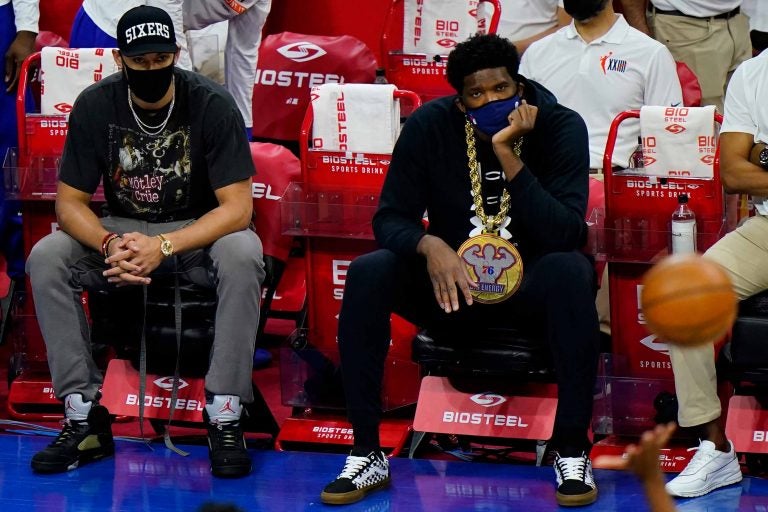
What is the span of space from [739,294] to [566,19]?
2749 mm

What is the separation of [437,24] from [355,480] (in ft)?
9.97

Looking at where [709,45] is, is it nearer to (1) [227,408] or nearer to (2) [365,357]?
(2) [365,357]

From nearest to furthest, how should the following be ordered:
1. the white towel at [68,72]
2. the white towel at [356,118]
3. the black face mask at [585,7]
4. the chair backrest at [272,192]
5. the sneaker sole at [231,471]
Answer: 1. the sneaker sole at [231,471]
2. the white towel at [356,118]
3. the chair backrest at [272,192]
4. the white towel at [68,72]
5. the black face mask at [585,7]

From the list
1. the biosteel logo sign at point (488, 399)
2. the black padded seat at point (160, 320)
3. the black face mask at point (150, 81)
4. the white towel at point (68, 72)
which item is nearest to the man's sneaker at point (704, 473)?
the biosteel logo sign at point (488, 399)

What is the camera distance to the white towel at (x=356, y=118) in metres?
A: 4.99

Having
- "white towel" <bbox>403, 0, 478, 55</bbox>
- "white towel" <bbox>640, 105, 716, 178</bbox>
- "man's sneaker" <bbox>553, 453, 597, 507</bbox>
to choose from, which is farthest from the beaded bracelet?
"white towel" <bbox>403, 0, 478, 55</bbox>

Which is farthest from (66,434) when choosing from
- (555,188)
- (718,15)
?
(718,15)

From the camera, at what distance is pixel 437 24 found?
6.80 metres

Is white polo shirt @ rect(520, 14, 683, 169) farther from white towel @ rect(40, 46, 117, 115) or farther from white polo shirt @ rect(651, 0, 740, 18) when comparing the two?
white towel @ rect(40, 46, 117, 115)

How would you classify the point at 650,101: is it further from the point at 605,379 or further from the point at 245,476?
the point at 245,476

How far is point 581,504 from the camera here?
429 cm

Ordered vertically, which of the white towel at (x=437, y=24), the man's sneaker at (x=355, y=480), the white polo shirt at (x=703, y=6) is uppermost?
the white polo shirt at (x=703, y=6)

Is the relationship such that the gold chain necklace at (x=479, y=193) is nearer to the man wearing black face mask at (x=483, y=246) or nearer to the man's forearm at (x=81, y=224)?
the man wearing black face mask at (x=483, y=246)

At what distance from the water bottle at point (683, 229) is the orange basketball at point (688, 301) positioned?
4.78ft
